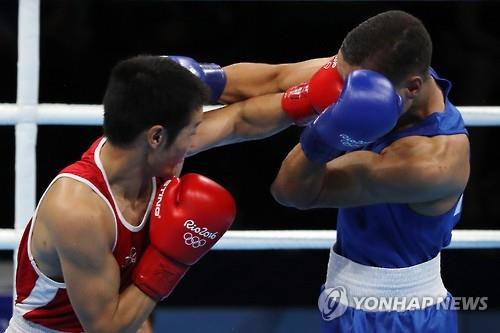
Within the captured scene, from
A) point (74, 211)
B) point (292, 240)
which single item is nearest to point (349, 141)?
point (74, 211)

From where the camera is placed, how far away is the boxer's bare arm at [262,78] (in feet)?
7.98

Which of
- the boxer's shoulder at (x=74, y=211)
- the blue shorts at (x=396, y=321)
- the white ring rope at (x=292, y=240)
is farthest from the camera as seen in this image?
the white ring rope at (x=292, y=240)

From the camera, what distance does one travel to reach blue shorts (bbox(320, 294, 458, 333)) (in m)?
2.20

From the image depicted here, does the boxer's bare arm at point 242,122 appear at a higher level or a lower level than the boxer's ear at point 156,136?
lower

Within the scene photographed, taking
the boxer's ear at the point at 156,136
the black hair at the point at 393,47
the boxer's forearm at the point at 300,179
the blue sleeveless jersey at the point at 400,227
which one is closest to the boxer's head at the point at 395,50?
the black hair at the point at 393,47

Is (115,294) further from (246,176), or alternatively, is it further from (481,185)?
(481,185)

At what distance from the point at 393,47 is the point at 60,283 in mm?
831

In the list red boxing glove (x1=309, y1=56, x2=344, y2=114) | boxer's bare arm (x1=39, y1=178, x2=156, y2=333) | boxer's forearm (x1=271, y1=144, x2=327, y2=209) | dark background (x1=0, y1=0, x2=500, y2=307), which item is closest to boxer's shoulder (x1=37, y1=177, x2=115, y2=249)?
boxer's bare arm (x1=39, y1=178, x2=156, y2=333)

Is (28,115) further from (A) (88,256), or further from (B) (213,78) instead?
(A) (88,256)

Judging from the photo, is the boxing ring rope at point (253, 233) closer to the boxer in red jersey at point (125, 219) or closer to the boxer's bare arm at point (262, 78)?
the boxer's bare arm at point (262, 78)

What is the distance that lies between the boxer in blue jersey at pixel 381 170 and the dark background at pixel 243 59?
116 cm

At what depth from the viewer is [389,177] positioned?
206cm

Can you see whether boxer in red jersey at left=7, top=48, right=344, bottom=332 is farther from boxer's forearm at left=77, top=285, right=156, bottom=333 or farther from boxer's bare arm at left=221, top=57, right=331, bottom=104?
boxer's bare arm at left=221, top=57, right=331, bottom=104

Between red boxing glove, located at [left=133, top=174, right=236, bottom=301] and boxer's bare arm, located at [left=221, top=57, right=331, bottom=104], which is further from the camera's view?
boxer's bare arm, located at [left=221, top=57, right=331, bottom=104]
